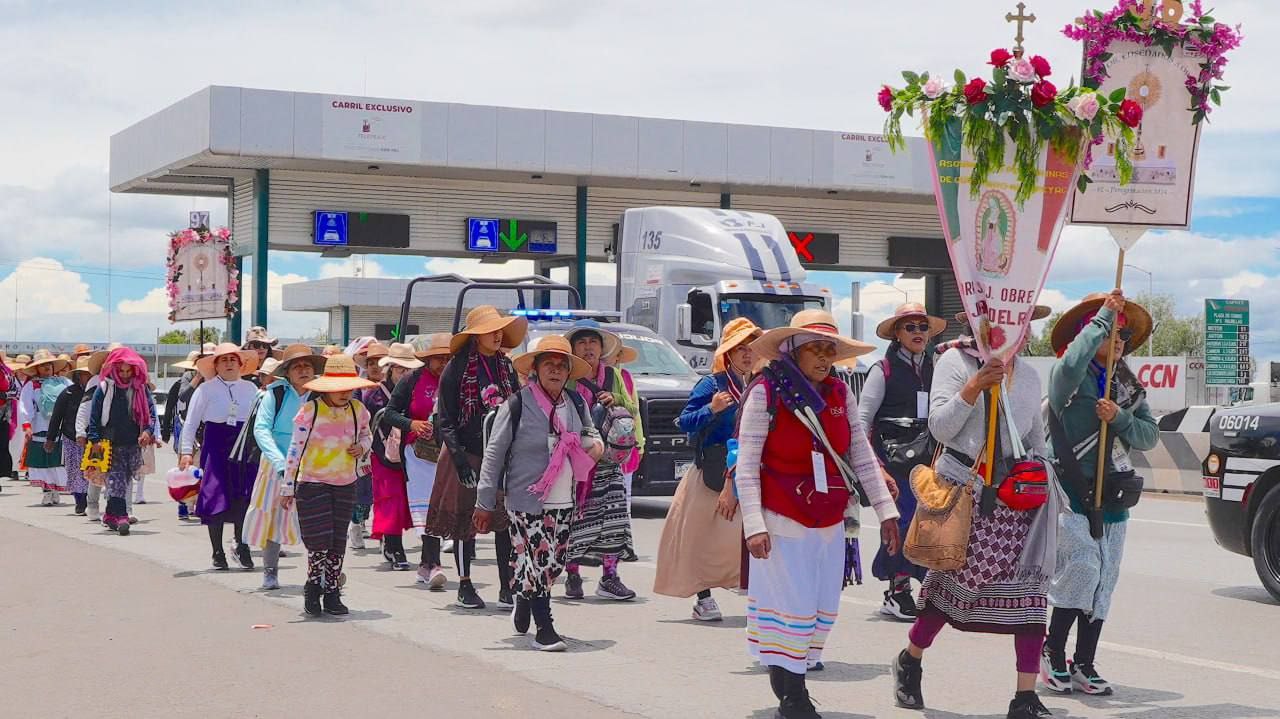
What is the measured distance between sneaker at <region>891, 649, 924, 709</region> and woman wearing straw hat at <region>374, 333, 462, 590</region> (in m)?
4.62

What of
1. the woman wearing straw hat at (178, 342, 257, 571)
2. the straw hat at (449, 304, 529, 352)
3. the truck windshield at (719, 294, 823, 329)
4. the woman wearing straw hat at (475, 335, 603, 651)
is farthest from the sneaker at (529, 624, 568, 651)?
the truck windshield at (719, 294, 823, 329)

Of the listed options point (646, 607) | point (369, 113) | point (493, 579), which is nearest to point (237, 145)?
point (369, 113)

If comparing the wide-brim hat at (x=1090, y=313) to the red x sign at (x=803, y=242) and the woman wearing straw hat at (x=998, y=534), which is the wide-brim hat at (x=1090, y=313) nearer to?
the woman wearing straw hat at (x=998, y=534)

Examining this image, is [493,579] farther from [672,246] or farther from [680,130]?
[680,130]

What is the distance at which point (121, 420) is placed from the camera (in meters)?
15.8

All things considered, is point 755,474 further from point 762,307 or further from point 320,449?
point 762,307

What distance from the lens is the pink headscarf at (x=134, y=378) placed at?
15773 mm

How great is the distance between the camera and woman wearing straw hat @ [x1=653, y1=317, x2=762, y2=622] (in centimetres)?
950

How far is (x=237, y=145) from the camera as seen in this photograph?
3181cm

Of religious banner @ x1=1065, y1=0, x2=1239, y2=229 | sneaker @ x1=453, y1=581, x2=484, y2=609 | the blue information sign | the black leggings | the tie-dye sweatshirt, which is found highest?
the blue information sign

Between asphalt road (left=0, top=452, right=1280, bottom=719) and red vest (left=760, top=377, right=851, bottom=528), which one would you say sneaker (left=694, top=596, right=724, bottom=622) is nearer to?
asphalt road (left=0, top=452, right=1280, bottom=719)

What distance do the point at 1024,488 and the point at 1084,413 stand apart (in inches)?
41.3

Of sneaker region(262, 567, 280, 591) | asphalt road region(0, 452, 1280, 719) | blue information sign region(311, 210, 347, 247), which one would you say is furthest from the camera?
blue information sign region(311, 210, 347, 247)

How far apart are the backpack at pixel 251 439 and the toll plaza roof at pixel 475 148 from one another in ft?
66.2
